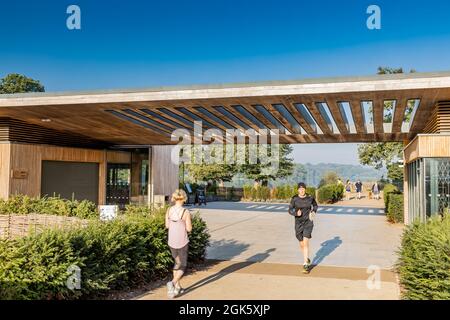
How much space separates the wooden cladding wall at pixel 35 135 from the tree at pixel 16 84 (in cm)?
4347

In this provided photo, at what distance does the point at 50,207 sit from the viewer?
370 inches

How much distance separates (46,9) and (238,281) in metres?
13.1

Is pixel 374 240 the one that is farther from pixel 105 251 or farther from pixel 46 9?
pixel 46 9

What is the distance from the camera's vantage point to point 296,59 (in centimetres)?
1678

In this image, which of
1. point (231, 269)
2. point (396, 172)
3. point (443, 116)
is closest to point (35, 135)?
point (231, 269)

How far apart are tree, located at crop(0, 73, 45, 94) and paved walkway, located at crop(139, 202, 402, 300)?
51832 mm

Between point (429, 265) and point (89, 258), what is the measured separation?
4.40m

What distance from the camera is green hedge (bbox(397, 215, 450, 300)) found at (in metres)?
4.75

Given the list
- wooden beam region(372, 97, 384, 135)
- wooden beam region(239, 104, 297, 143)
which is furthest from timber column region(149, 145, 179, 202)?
wooden beam region(372, 97, 384, 135)

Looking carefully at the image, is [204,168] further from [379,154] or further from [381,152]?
[381,152]

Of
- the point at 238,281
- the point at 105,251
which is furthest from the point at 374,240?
the point at 105,251

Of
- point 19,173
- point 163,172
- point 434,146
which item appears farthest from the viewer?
point 163,172

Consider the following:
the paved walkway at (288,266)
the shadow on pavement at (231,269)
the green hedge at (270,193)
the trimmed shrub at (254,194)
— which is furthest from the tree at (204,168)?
the shadow on pavement at (231,269)

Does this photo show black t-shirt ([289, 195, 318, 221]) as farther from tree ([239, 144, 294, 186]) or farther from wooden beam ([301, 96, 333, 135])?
tree ([239, 144, 294, 186])
